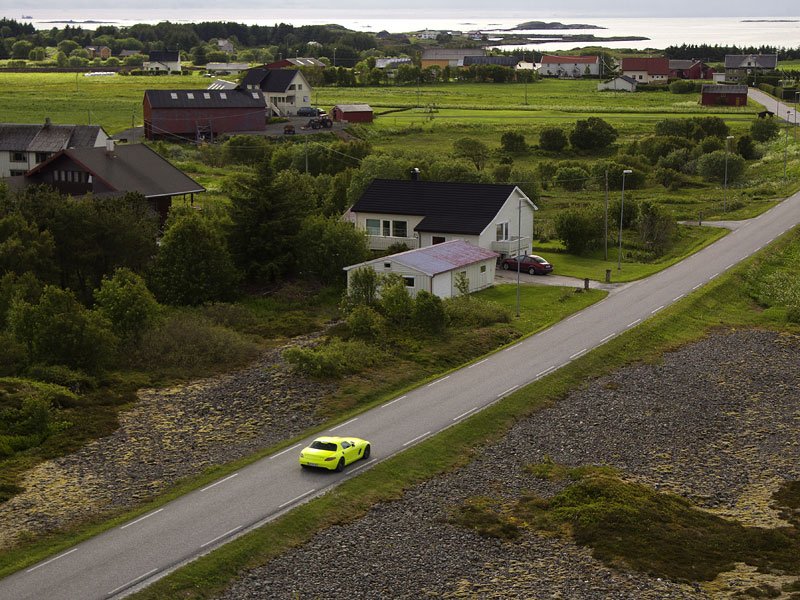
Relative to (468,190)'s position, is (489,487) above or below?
below

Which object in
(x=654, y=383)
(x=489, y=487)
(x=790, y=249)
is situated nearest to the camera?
(x=489, y=487)

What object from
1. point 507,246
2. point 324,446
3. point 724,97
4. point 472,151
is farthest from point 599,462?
point 724,97

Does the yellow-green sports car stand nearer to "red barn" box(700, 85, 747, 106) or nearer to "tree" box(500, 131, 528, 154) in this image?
"tree" box(500, 131, 528, 154)

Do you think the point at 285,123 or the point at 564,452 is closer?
the point at 564,452

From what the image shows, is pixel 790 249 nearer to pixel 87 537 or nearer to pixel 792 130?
pixel 87 537

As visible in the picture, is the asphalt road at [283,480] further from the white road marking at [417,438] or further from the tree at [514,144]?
the tree at [514,144]


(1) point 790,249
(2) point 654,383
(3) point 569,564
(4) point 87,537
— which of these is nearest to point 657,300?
(2) point 654,383
